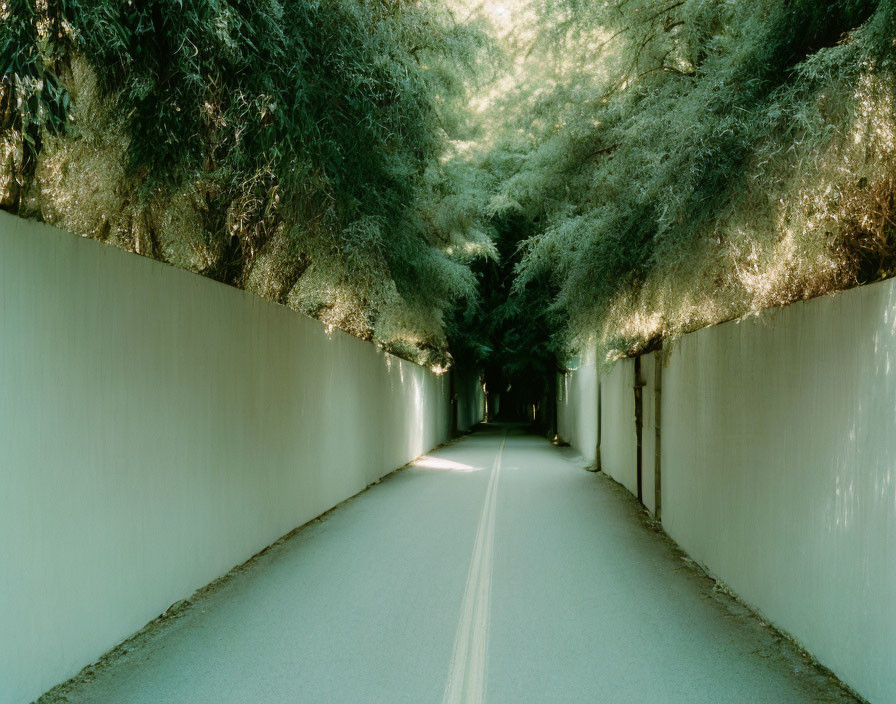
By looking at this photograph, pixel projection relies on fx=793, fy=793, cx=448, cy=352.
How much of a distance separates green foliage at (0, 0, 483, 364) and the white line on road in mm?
3346

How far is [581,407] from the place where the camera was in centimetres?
2597

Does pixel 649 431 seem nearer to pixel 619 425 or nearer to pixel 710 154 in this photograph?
pixel 619 425

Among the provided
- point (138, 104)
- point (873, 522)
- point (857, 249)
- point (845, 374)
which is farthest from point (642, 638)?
point (138, 104)

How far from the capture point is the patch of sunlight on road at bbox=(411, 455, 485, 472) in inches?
816

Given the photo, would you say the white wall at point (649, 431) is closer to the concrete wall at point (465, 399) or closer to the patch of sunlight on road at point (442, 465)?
the patch of sunlight on road at point (442, 465)

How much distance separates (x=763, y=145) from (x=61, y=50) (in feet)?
16.9

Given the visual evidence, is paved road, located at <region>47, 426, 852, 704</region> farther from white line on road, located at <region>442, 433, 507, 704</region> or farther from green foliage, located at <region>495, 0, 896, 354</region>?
green foliage, located at <region>495, 0, 896, 354</region>

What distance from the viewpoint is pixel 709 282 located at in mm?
8203

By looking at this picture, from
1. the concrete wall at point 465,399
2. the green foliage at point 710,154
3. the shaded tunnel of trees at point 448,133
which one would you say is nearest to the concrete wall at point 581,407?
the green foliage at point 710,154

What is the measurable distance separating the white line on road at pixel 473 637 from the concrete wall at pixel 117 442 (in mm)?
2489

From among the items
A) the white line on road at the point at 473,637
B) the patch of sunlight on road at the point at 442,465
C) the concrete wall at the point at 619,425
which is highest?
the concrete wall at the point at 619,425

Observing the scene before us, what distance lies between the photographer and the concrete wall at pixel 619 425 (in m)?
15.6

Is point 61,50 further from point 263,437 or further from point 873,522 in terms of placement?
point 873,522

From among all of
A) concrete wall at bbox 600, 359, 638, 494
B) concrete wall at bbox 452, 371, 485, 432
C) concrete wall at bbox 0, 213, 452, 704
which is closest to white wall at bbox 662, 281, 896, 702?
concrete wall at bbox 0, 213, 452, 704
